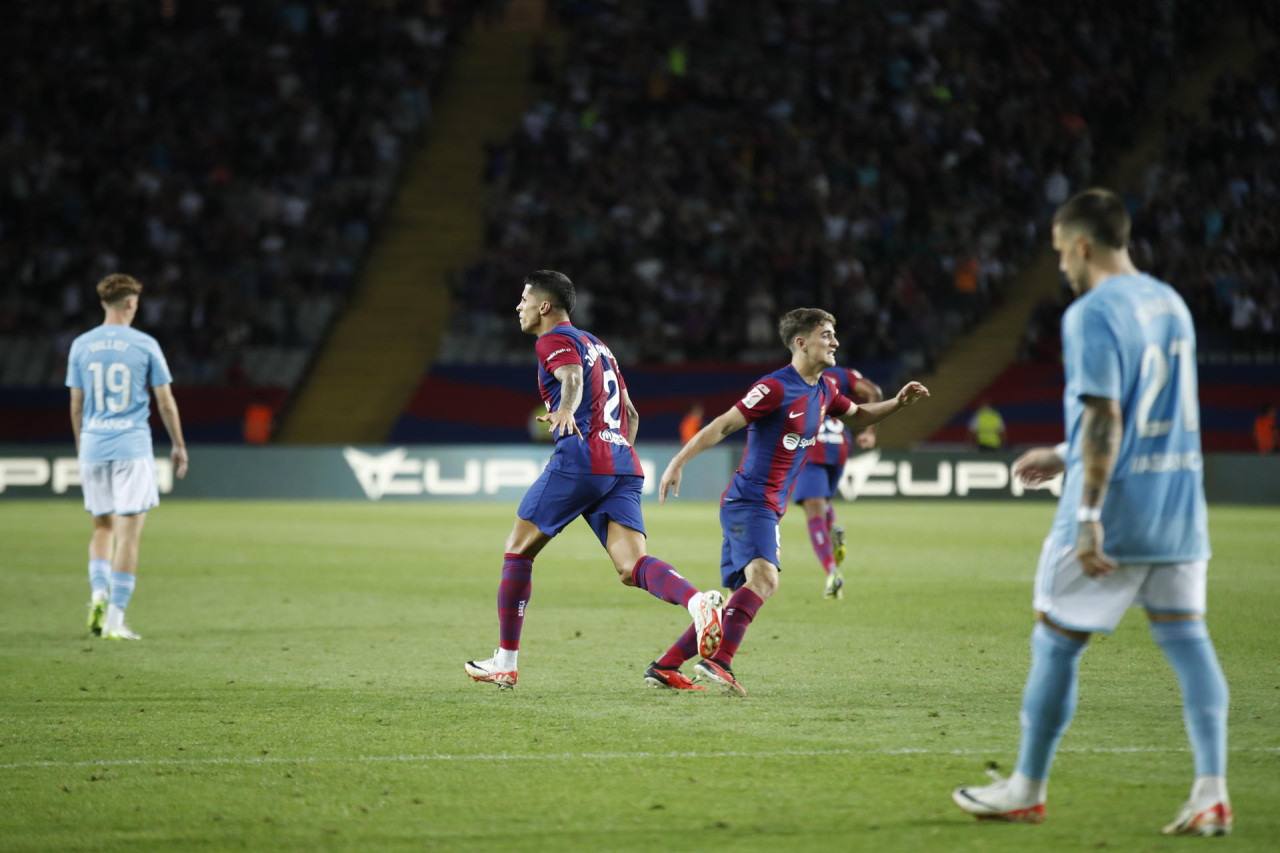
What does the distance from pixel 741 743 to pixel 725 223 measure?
27.2 meters

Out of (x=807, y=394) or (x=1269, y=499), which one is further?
(x=1269, y=499)

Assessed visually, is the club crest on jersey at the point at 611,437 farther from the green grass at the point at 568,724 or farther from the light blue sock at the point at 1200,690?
the light blue sock at the point at 1200,690

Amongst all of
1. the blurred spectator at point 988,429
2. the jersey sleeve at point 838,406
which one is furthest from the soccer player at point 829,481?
the blurred spectator at point 988,429

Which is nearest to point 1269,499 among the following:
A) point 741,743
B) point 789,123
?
point 789,123

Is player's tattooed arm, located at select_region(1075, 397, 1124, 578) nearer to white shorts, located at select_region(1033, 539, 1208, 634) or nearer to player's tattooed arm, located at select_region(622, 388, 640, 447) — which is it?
white shorts, located at select_region(1033, 539, 1208, 634)

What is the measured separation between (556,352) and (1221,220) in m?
27.1

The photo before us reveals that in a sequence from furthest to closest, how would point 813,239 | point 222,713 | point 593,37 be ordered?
point 593,37
point 813,239
point 222,713

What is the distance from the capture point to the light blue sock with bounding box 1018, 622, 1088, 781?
4.96 metres

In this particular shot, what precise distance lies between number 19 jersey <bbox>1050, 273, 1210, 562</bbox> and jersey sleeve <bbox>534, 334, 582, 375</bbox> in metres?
3.44

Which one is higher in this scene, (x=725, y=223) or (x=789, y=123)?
(x=789, y=123)

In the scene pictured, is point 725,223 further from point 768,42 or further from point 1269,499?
point 1269,499

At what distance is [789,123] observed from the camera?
3609 cm

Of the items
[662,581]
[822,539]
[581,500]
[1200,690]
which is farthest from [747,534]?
[822,539]

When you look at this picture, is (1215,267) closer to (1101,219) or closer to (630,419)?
(630,419)
